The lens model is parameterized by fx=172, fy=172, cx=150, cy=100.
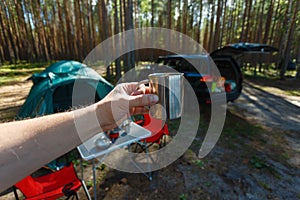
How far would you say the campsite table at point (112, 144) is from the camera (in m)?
2.02

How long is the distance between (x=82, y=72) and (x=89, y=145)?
2.23 m

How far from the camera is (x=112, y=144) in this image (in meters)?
2.19

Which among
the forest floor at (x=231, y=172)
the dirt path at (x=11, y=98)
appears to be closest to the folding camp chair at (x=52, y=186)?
the forest floor at (x=231, y=172)

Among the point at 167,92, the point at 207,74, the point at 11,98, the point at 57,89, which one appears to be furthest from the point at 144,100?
the point at 11,98

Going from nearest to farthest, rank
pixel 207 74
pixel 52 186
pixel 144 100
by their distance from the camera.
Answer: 1. pixel 144 100
2. pixel 52 186
3. pixel 207 74

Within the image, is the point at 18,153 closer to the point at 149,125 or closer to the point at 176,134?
the point at 149,125

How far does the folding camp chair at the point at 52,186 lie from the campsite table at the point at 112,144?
0.85 feet

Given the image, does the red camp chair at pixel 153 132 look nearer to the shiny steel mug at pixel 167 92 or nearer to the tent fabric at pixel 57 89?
the tent fabric at pixel 57 89

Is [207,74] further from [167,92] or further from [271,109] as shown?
[167,92]

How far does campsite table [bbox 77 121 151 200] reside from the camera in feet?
6.61

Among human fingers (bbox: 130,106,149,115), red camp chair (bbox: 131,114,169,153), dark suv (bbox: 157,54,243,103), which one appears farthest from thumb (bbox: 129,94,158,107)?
dark suv (bbox: 157,54,243,103)

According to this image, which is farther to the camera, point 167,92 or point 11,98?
point 11,98

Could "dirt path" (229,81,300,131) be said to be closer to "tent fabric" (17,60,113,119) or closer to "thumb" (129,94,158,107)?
"tent fabric" (17,60,113,119)

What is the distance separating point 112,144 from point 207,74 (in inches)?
103
